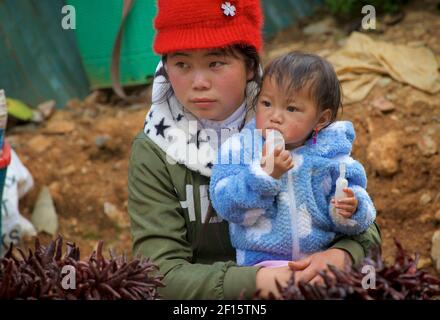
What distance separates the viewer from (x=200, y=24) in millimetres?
3029

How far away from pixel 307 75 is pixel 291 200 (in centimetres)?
41

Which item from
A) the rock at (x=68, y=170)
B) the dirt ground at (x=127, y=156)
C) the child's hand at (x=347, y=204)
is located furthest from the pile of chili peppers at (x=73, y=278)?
the rock at (x=68, y=170)

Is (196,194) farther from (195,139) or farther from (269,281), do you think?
(269,281)

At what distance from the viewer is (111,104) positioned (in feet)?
20.6

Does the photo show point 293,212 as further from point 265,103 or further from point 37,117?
point 37,117

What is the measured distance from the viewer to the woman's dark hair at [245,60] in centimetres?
311

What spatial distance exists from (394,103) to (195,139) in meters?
2.52

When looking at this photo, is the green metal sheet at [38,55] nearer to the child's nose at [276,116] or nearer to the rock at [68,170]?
the rock at [68,170]

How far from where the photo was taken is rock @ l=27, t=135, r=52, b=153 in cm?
575

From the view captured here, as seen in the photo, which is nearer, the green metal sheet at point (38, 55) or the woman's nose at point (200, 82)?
the woman's nose at point (200, 82)

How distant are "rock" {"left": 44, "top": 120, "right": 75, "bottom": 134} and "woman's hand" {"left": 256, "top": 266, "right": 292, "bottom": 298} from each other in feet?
10.9

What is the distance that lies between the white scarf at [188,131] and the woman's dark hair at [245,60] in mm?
13

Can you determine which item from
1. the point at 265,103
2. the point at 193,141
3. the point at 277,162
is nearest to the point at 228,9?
the point at 265,103
